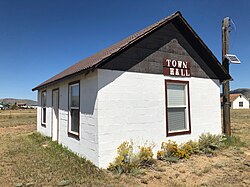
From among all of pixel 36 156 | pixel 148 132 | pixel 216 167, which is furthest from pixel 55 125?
pixel 216 167

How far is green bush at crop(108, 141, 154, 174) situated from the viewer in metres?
5.70

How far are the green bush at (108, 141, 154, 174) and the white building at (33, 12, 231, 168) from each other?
210mm

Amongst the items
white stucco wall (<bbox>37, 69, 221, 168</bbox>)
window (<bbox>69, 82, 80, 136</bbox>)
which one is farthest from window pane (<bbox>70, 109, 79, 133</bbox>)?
white stucco wall (<bbox>37, 69, 221, 168</bbox>)

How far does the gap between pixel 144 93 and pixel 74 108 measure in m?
2.90

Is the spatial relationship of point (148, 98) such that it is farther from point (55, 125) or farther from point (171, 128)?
point (55, 125)

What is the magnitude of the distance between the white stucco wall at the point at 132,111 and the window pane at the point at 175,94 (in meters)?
0.38

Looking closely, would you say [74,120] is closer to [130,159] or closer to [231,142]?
[130,159]

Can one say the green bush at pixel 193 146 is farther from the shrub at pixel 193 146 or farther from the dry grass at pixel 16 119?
the dry grass at pixel 16 119

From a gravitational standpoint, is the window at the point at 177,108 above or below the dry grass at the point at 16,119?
above

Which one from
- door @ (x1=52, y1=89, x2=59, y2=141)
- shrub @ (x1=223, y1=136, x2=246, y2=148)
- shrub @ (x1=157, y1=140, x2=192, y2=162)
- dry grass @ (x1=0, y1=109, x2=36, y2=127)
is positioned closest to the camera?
shrub @ (x1=157, y1=140, x2=192, y2=162)

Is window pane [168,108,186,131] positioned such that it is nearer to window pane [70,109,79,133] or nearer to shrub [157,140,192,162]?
shrub [157,140,192,162]

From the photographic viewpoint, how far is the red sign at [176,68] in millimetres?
7574

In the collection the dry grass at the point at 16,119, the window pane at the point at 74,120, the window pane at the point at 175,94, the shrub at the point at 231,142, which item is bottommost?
the dry grass at the point at 16,119

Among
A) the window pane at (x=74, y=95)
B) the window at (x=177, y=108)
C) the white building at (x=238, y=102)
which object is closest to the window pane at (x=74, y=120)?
the window pane at (x=74, y=95)
